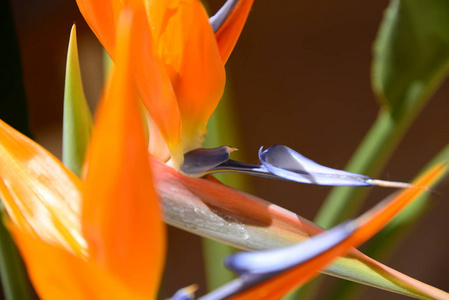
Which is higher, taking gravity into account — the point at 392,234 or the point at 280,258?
the point at 280,258

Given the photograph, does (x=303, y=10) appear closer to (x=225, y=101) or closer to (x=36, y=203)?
(x=225, y=101)

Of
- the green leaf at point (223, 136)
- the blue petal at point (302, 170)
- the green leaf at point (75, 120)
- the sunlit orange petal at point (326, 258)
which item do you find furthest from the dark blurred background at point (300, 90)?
the sunlit orange petal at point (326, 258)

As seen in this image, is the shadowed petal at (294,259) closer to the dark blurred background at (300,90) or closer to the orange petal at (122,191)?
the orange petal at (122,191)

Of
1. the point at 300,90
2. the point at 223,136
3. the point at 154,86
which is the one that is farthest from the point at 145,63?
the point at 300,90

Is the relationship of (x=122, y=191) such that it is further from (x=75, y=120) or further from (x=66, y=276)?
(x=75, y=120)

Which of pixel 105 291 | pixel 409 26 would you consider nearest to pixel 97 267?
pixel 105 291
